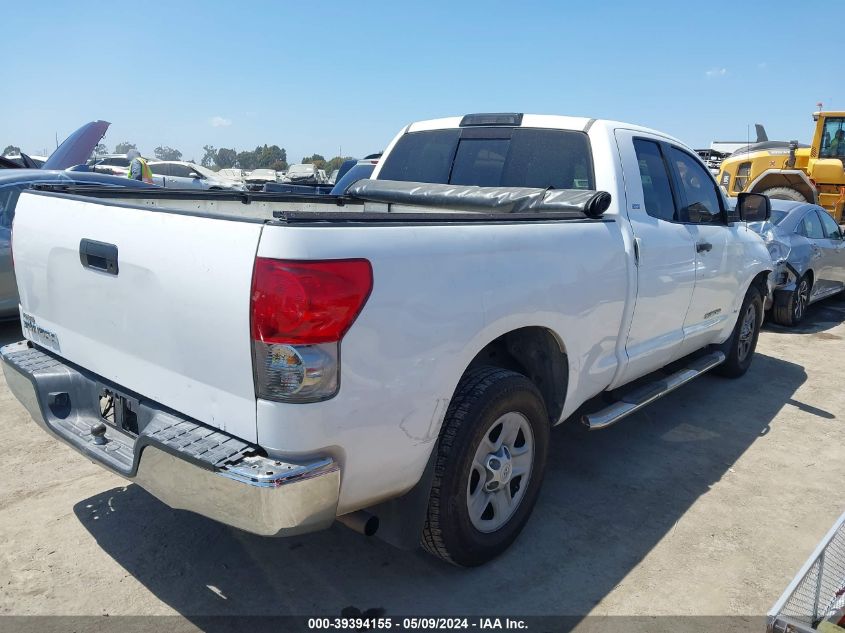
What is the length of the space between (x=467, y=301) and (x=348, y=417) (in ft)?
2.15

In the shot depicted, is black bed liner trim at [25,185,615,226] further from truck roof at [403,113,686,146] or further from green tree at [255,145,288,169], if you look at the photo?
green tree at [255,145,288,169]

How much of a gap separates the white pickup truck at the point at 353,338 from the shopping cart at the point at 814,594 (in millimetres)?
1169

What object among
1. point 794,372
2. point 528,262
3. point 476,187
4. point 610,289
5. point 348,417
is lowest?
point 794,372

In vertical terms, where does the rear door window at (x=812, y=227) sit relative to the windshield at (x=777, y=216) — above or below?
below

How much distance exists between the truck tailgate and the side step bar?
2059 millimetres

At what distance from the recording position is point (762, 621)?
2.81m

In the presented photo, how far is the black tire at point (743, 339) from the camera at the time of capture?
5668 mm

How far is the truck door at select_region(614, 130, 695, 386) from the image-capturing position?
378 cm

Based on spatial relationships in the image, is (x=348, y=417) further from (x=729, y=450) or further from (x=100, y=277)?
(x=729, y=450)

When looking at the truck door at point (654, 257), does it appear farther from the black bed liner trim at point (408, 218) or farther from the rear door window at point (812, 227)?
the rear door window at point (812, 227)

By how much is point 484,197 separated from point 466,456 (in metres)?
1.77

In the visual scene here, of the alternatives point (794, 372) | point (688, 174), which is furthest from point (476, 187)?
point (794, 372)

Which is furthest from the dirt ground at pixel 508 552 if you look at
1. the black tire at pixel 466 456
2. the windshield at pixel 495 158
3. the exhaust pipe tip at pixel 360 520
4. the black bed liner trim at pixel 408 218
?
the windshield at pixel 495 158

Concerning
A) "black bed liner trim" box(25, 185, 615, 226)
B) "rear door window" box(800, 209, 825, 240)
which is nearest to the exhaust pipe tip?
Result: "black bed liner trim" box(25, 185, 615, 226)
